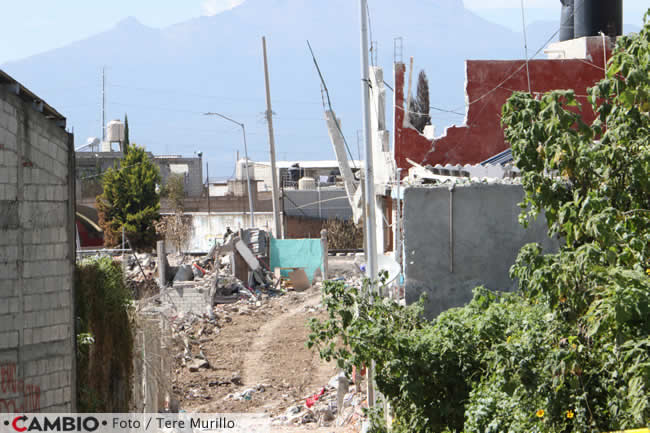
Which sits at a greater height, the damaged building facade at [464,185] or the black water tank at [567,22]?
the black water tank at [567,22]

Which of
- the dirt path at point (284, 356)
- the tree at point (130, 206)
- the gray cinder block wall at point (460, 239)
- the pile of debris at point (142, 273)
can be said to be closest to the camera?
the gray cinder block wall at point (460, 239)

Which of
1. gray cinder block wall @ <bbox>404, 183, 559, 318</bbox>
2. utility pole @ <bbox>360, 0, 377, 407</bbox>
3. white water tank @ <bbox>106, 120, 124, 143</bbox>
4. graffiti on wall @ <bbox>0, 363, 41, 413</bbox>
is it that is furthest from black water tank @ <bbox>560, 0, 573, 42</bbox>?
white water tank @ <bbox>106, 120, 124, 143</bbox>

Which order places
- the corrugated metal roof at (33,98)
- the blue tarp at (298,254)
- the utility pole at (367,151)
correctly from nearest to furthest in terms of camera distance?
the corrugated metal roof at (33,98)
the utility pole at (367,151)
the blue tarp at (298,254)

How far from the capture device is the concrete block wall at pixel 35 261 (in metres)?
10.9

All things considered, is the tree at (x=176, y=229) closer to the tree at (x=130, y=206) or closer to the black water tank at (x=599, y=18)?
the tree at (x=130, y=206)

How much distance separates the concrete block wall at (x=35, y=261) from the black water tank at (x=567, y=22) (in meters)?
13.2

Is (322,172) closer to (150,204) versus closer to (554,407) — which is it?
(150,204)

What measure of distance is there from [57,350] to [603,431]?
8240 millimetres

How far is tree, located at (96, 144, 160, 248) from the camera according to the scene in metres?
40.7

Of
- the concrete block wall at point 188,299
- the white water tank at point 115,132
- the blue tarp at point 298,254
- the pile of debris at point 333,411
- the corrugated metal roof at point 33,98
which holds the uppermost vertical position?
the white water tank at point 115,132

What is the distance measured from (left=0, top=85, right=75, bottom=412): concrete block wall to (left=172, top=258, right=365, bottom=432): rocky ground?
494 cm

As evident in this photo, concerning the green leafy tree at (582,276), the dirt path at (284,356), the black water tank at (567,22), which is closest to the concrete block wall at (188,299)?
the dirt path at (284,356)

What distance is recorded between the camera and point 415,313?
32.0ft

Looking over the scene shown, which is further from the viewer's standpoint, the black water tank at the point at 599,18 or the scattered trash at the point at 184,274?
the scattered trash at the point at 184,274
